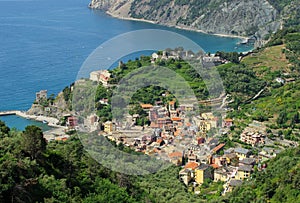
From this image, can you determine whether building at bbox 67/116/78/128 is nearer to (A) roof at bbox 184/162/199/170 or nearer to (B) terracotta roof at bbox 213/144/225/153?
(B) terracotta roof at bbox 213/144/225/153

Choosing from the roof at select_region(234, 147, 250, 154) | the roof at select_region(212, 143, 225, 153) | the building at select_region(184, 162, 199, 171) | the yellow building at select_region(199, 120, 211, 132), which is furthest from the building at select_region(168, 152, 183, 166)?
the yellow building at select_region(199, 120, 211, 132)

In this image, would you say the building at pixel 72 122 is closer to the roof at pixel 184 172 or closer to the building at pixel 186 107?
the building at pixel 186 107

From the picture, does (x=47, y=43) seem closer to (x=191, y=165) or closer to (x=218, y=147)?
(x=218, y=147)

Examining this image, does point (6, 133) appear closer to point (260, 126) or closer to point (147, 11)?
point (260, 126)

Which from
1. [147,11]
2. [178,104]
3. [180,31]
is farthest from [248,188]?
[147,11]

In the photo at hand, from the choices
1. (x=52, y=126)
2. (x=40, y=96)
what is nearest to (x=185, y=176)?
(x=52, y=126)

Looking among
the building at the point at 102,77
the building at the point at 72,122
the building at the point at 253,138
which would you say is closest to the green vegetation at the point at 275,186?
the building at the point at 253,138
